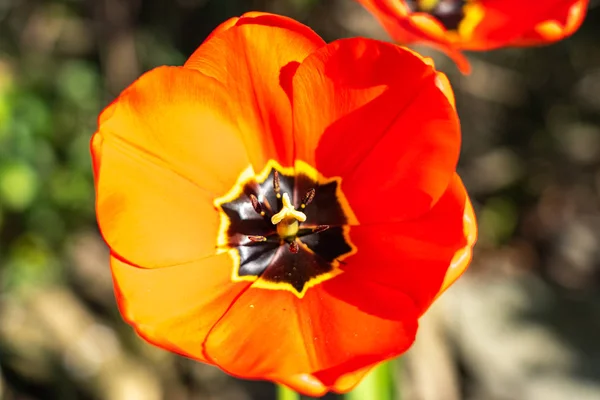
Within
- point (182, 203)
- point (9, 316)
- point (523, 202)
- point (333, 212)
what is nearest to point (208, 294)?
point (182, 203)

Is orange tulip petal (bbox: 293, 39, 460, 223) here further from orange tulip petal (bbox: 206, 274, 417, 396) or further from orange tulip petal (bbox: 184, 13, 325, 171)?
orange tulip petal (bbox: 206, 274, 417, 396)

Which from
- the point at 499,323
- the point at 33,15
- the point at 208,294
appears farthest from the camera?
the point at 33,15

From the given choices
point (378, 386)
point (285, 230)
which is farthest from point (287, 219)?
point (378, 386)

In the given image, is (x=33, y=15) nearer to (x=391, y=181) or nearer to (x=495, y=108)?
(x=495, y=108)

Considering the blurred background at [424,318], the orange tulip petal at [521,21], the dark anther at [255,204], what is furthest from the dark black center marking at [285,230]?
the blurred background at [424,318]

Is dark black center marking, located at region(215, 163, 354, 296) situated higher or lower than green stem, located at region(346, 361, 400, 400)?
higher

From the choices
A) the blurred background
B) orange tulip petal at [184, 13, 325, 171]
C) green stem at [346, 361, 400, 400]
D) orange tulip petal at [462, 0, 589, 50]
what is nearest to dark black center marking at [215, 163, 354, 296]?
orange tulip petal at [184, 13, 325, 171]
